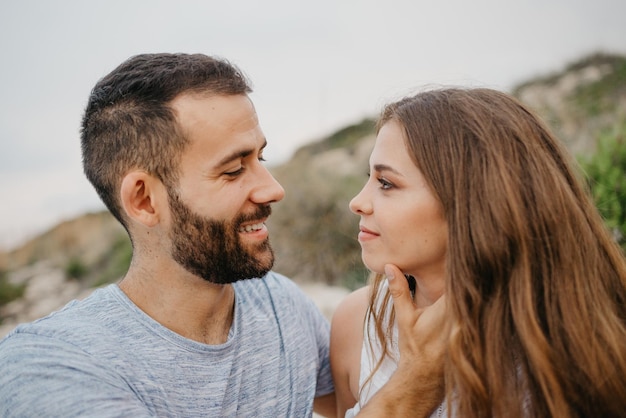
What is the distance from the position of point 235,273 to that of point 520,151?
139 cm

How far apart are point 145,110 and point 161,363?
1151mm

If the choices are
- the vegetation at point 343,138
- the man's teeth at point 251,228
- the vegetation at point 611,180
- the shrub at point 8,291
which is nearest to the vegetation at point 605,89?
the vegetation at point 343,138

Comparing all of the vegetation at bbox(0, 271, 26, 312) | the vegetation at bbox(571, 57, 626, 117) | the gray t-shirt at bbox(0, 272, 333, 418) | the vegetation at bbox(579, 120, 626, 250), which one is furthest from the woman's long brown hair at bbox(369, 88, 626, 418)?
the vegetation at bbox(571, 57, 626, 117)

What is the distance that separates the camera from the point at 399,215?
2.20m

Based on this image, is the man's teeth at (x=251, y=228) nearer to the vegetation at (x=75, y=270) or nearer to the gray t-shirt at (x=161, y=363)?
the gray t-shirt at (x=161, y=363)

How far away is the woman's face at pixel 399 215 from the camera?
220cm

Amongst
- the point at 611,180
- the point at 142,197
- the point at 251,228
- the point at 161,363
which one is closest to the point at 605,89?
the point at 611,180

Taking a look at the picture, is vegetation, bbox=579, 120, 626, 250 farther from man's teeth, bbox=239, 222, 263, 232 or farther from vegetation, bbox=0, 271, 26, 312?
vegetation, bbox=0, 271, 26, 312

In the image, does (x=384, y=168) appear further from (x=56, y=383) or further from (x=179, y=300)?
(x=56, y=383)

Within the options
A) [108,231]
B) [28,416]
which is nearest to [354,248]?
[28,416]

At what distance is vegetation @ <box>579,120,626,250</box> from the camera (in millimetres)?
4129

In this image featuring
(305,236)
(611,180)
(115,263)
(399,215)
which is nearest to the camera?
(399,215)

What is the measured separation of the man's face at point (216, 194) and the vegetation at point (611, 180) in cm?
295

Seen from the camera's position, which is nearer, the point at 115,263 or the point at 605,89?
the point at 115,263
